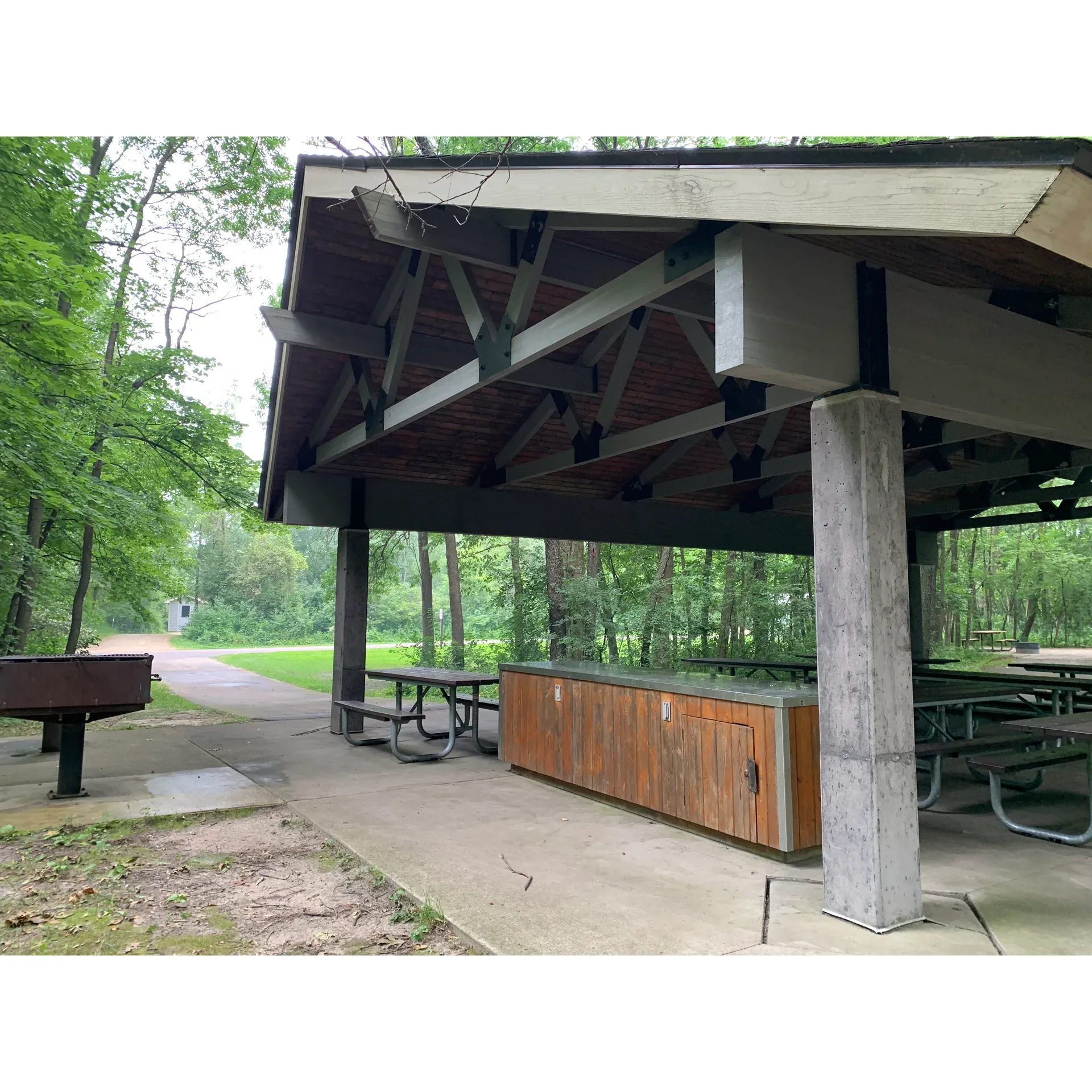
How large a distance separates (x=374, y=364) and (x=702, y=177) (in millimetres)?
5218

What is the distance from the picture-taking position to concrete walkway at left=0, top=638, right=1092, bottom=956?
343 centimetres

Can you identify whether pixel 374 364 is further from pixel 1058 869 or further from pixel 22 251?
pixel 1058 869

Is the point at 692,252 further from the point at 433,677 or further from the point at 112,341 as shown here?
the point at 112,341

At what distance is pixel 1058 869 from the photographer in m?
4.37

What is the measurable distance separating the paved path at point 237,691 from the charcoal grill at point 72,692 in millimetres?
2639

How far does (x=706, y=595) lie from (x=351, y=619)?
9017 mm

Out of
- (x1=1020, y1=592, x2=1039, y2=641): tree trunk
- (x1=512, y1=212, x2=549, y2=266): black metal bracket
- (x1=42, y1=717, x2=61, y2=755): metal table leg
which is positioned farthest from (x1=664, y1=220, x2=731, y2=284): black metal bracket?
(x1=1020, y1=592, x2=1039, y2=641): tree trunk

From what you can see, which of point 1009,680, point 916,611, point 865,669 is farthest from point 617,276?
point 916,611

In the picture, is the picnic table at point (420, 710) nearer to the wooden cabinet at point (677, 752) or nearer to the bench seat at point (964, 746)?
the wooden cabinet at point (677, 752)

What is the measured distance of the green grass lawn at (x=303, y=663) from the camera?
1783 cm

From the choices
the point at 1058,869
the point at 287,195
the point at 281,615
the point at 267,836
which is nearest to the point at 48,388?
the point at 267,836

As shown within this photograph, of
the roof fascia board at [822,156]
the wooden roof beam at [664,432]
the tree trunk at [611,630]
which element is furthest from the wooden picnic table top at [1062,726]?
the tree trunk at [611,630]

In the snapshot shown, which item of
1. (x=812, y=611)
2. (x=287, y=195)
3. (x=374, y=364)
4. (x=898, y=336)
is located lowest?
(x=812, y=611)
